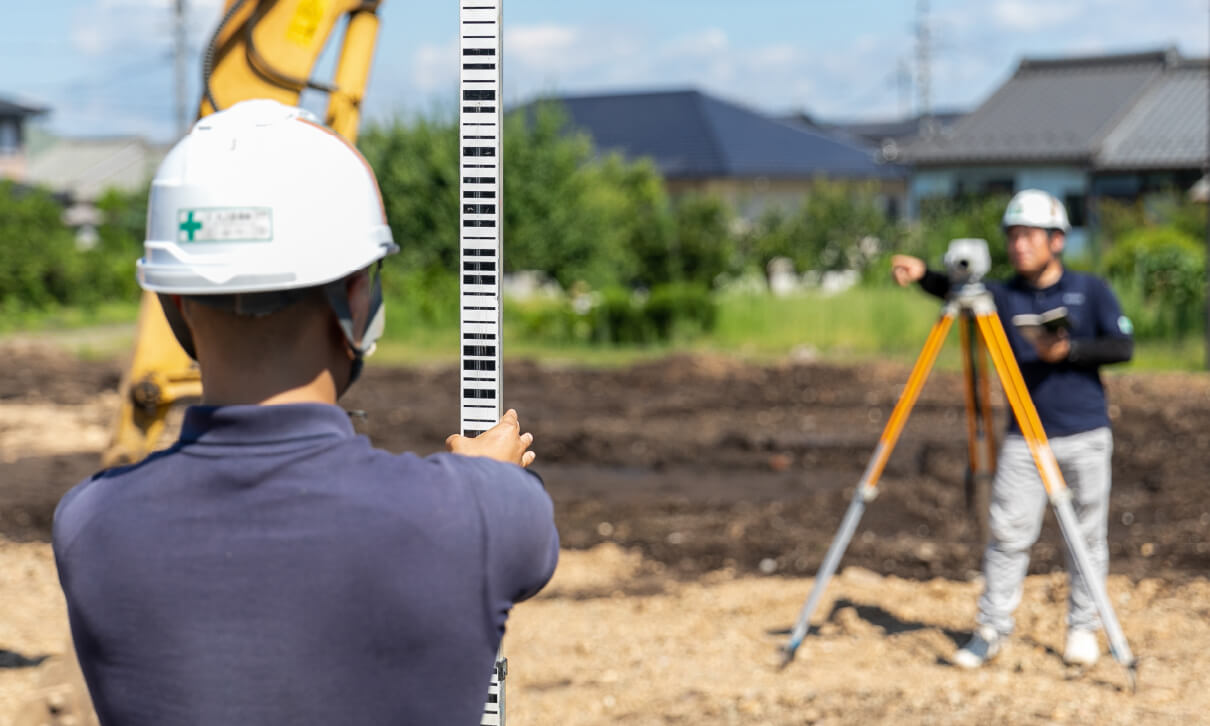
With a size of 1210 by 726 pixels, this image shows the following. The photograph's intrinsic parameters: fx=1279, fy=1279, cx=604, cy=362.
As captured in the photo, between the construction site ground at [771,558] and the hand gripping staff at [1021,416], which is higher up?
the hand gripping staff at [1021,416]

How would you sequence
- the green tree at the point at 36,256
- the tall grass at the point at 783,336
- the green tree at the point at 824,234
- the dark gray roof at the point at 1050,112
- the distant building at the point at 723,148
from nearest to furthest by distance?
the tall grass at the point at 783,336 < the green tree at the point at 36,256 < the green tree at the point at 824,234 < the dark gray roof at the point at 1050,112 < the distant building at the point at 723,148

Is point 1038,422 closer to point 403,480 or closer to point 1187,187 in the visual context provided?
point 403,480

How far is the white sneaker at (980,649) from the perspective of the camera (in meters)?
5.84

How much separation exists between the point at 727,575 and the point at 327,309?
6.73 m

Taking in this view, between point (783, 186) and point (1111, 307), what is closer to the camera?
point (1111, 307)

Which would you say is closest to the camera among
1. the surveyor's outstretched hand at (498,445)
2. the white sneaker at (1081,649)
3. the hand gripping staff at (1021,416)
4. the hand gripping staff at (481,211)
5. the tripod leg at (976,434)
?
the surveyor's outstretched hand at (498,445)

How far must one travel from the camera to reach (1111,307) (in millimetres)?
5668

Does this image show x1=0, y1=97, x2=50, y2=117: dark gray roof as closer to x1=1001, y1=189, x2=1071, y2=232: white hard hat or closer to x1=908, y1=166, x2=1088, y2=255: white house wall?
x1=908, y1=166, x2=1088, y2=255: white house wall

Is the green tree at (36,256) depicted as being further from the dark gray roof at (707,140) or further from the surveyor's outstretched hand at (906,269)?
the surveyor's outstretched hand at (906,269)

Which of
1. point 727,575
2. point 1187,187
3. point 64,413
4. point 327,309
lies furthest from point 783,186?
point 327,309

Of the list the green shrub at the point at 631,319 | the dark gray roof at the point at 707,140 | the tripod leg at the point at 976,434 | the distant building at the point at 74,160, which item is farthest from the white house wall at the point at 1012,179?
the distant building at the point at 74,160

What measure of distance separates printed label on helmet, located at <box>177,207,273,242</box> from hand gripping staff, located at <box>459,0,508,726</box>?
2.52 ft

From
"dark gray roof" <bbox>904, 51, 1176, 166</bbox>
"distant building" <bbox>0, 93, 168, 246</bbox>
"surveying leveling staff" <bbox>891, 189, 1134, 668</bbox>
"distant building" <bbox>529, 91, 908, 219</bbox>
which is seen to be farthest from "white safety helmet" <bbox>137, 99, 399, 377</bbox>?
"distant building" <bbox>0, 93, 168, 246</bbox>

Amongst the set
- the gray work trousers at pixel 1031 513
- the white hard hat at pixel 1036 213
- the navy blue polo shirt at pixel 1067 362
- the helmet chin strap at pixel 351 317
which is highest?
the white hard hat at pixel 1036 213
